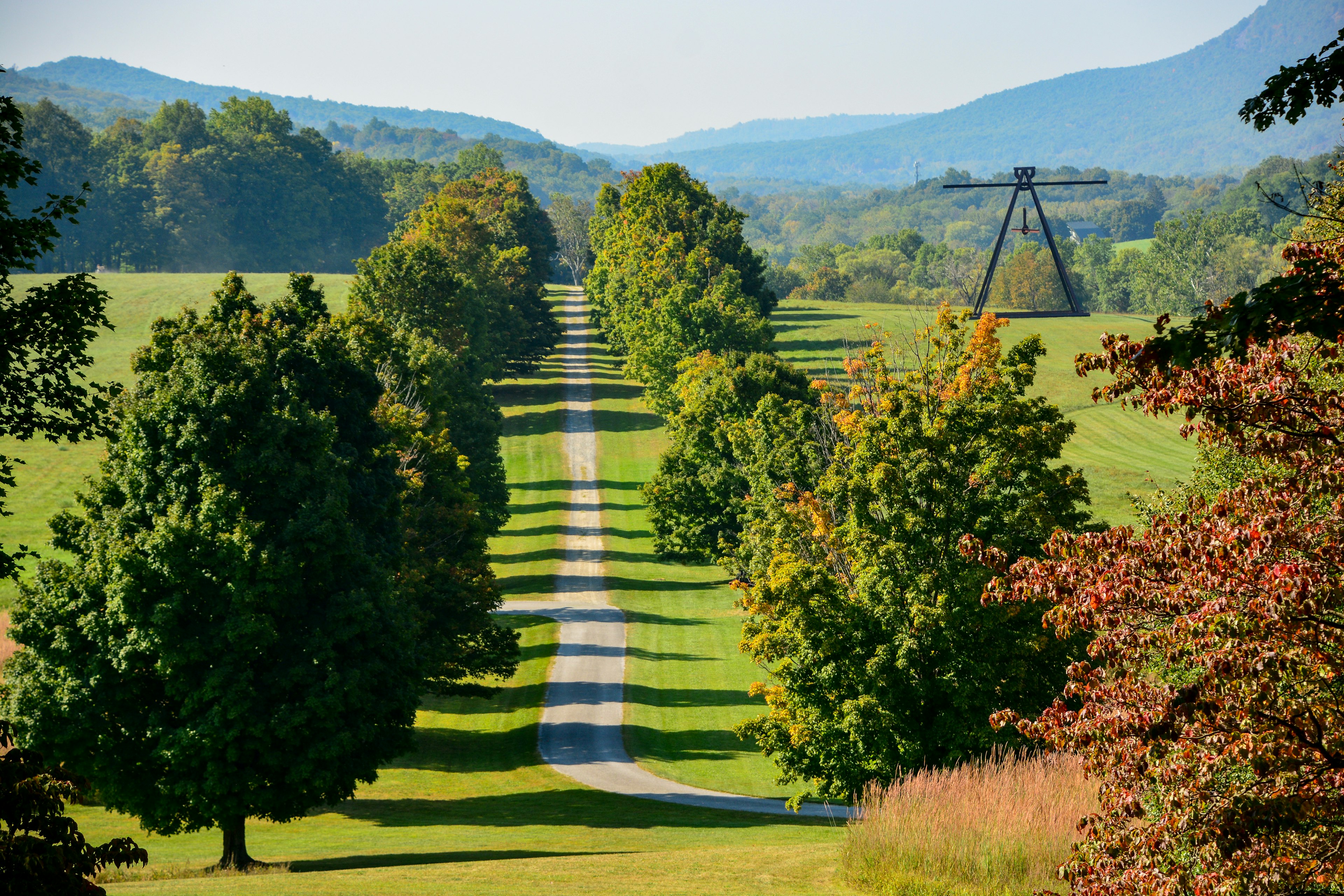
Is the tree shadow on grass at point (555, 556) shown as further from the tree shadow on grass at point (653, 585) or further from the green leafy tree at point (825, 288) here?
the green leafy tree at point (825, 288)

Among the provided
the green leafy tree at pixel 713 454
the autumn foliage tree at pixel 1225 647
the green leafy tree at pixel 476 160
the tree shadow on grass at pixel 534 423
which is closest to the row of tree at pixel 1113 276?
the green leafy tree at pixel 476 160

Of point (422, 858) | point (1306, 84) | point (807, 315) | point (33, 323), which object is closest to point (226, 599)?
point (422, 858)

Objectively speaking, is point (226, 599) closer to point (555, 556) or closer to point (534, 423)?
point (555, 556)

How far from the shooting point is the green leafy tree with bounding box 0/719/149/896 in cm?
858

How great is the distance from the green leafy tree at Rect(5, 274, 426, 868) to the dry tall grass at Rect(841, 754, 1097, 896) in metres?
11.3

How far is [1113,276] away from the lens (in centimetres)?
17175

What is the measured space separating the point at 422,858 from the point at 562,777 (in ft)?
36.1

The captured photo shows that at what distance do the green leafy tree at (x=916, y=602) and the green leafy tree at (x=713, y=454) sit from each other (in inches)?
1045

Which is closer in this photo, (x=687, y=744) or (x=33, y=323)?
(x=33, y=323)

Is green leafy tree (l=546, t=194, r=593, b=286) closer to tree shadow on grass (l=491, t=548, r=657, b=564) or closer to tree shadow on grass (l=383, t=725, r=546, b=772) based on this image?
tree shadow on grass (l=491, t=548, r=657, b=564)

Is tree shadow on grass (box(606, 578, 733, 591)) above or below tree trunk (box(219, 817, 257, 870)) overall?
below

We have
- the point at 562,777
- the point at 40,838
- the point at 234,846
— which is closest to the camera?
the point at 40,838

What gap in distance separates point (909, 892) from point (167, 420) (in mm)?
17113

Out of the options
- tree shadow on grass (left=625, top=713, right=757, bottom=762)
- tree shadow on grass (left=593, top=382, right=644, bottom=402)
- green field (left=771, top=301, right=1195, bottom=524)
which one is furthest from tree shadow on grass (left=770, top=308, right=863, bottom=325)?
tree shadow on grass (left=625, top=713, right=757, bottom=762)
